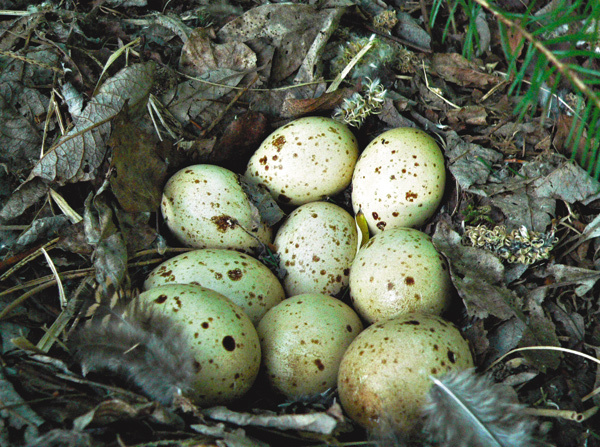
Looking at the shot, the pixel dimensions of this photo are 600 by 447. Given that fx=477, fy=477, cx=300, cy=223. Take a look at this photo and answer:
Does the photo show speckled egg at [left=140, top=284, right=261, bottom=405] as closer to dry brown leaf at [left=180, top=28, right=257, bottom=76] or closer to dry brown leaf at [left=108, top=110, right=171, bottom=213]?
dry brown leaf at [left=108, top=110, right=171, bottom=213]

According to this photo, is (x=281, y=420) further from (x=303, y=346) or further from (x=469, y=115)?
(x=469, y=115)

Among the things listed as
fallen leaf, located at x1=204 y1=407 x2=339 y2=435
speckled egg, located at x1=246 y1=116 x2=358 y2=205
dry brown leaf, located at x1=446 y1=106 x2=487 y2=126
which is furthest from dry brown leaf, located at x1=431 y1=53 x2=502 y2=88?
fallen leaf, located at x1=204 y1=407 x2=339 y2=435

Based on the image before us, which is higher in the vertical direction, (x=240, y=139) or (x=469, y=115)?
(x=469, y=115)

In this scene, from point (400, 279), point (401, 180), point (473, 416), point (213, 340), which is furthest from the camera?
point (401, 180)

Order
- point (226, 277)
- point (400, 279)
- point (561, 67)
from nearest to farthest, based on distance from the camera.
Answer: point (561, 67)
point (400, 279)
point (226, 277)

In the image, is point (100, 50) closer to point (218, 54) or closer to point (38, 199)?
point (218, 54)

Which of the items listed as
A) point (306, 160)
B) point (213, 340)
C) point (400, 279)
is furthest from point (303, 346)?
point (306, 160)

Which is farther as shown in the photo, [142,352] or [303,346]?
[303,346]
